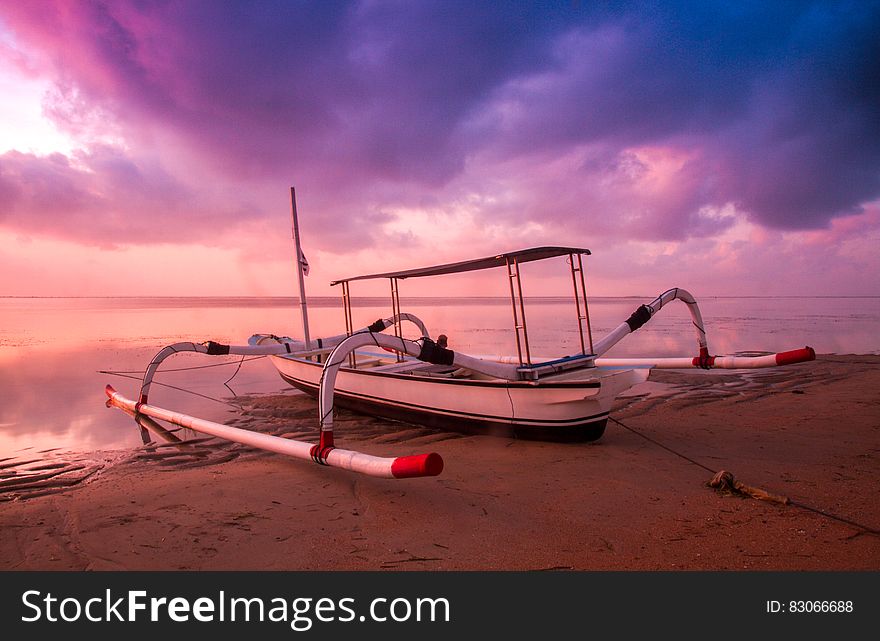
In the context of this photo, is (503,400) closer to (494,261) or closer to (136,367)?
(494,261)

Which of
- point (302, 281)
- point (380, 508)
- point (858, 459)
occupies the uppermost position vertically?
point (302, 281)

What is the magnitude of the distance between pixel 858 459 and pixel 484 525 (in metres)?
5.12

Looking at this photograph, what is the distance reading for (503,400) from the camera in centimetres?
721

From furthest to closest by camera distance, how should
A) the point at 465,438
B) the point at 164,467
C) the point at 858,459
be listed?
the point at 465,438 < the point at 164,467 < the point at 858,459

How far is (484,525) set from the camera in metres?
4.24

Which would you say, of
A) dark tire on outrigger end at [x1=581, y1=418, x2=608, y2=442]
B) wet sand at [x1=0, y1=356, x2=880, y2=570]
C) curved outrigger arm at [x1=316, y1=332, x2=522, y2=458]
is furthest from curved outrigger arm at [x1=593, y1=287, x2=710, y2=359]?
curved outrigger arm at [x1=316, y1=332, x2=522, y2=458]

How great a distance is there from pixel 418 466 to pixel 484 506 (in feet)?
3.31

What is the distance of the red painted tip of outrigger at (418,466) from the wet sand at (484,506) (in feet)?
1.63

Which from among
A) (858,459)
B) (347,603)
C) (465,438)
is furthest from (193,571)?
(858,459)

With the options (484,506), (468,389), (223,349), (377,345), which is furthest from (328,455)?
(223,349)

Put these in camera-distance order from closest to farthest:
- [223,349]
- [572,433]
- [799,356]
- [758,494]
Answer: [758,494] → [799,356] → [572,433] → [223,349]

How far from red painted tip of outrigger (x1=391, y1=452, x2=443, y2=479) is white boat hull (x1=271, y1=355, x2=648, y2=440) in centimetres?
307

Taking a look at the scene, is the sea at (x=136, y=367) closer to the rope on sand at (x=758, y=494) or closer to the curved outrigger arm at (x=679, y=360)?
the curved outrigger arm at (x=679, y=360)

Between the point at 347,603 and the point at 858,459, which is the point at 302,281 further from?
the point at 858,459
